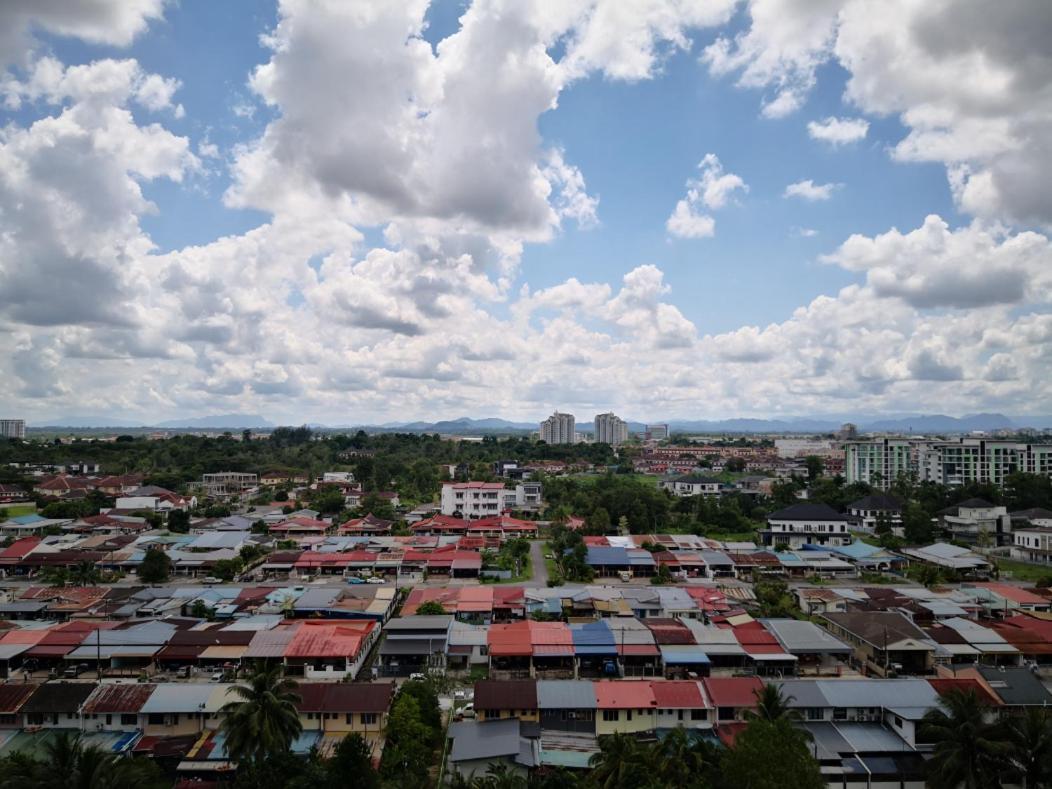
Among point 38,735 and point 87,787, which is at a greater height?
point 87,787

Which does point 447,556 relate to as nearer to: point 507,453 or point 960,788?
point 960,788

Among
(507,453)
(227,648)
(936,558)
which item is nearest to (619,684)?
(227,648)

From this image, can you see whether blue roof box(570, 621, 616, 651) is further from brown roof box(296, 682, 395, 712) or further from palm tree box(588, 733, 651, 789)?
palm tree box(588, 733, 651, 789)

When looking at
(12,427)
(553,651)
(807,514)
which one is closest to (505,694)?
(553,651)

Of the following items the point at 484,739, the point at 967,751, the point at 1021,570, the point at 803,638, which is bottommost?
the point at 1021,570

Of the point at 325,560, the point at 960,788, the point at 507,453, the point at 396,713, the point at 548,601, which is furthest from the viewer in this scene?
the point at 507,453

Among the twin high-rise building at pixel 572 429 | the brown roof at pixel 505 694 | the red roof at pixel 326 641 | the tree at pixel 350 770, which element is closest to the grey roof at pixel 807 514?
the red roof at pixel 326 641

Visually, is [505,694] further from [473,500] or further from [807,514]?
[473,500]
